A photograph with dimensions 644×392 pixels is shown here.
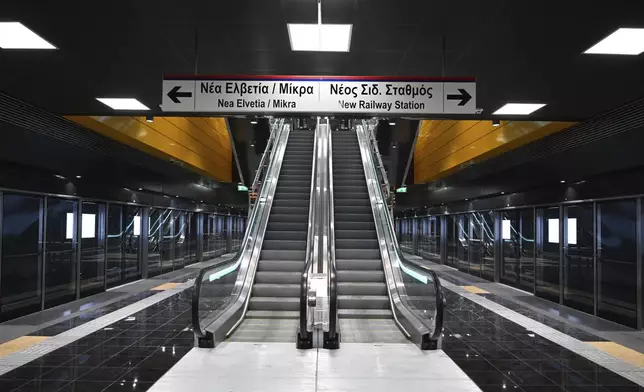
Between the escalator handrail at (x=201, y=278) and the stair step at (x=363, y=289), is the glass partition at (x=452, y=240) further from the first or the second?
the stair step at (x=363, y=289)

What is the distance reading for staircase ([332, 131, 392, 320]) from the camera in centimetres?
803

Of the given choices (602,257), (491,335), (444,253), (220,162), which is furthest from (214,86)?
(444,253)

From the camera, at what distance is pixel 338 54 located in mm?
5055

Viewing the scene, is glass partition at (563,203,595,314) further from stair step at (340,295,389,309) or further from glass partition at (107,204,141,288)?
glass partition at (107,204,141,288)

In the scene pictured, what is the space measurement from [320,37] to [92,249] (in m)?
8.12

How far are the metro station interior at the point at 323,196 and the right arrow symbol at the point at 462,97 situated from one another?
0.01 m

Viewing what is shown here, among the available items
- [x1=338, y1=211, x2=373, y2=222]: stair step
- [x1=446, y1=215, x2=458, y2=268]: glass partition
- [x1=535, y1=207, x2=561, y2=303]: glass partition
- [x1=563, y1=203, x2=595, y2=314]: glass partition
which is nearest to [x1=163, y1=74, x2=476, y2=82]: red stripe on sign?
[x1=563, y1=203, x2=595, y2=314]: glass partition

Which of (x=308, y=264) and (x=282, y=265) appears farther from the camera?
(x=282, y=265)

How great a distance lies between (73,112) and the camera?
7.48 m

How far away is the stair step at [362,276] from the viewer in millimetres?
8703

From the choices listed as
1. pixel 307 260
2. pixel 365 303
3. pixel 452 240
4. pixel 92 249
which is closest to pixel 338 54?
pixel 307 260

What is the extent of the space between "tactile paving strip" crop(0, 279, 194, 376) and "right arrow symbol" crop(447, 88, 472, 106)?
5.10 m

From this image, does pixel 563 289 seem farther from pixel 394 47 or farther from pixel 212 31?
pixel 212 31

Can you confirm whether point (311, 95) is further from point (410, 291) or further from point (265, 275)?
point (265, 275)
